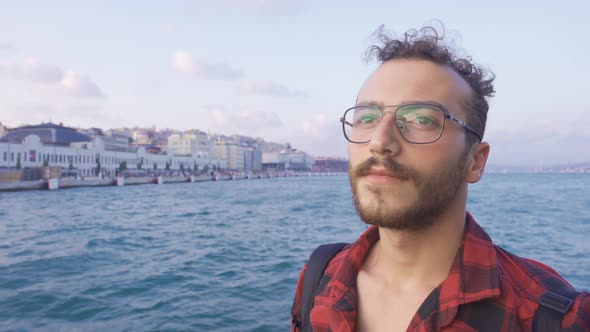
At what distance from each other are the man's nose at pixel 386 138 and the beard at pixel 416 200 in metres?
0.03

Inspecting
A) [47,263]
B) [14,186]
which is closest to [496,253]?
[47,263]

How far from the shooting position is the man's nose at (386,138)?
3.53 feet

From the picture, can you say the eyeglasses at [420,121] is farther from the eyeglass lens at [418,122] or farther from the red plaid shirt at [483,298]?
the red plaid shirt at [483,298]

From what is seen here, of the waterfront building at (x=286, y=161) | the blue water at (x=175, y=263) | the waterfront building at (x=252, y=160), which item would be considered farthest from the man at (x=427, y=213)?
the waterfront building at (x=286, y=161)

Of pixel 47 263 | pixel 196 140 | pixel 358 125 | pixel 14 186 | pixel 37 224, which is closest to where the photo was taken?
pixel 358 125

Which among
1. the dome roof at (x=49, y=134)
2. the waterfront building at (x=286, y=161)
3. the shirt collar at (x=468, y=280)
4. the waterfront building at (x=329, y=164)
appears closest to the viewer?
the shirt collar at (x=468, y=280)

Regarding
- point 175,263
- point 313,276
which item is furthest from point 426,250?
point 175,263

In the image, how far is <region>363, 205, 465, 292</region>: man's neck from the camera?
115 centimetres

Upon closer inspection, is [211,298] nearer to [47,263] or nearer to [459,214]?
[47,263]

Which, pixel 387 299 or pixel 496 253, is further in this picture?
pixel 387 299

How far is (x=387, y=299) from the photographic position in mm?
1242

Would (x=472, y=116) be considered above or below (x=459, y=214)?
above

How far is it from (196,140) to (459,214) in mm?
99252

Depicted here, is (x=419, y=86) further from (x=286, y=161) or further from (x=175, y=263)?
(x=286, y=161)
